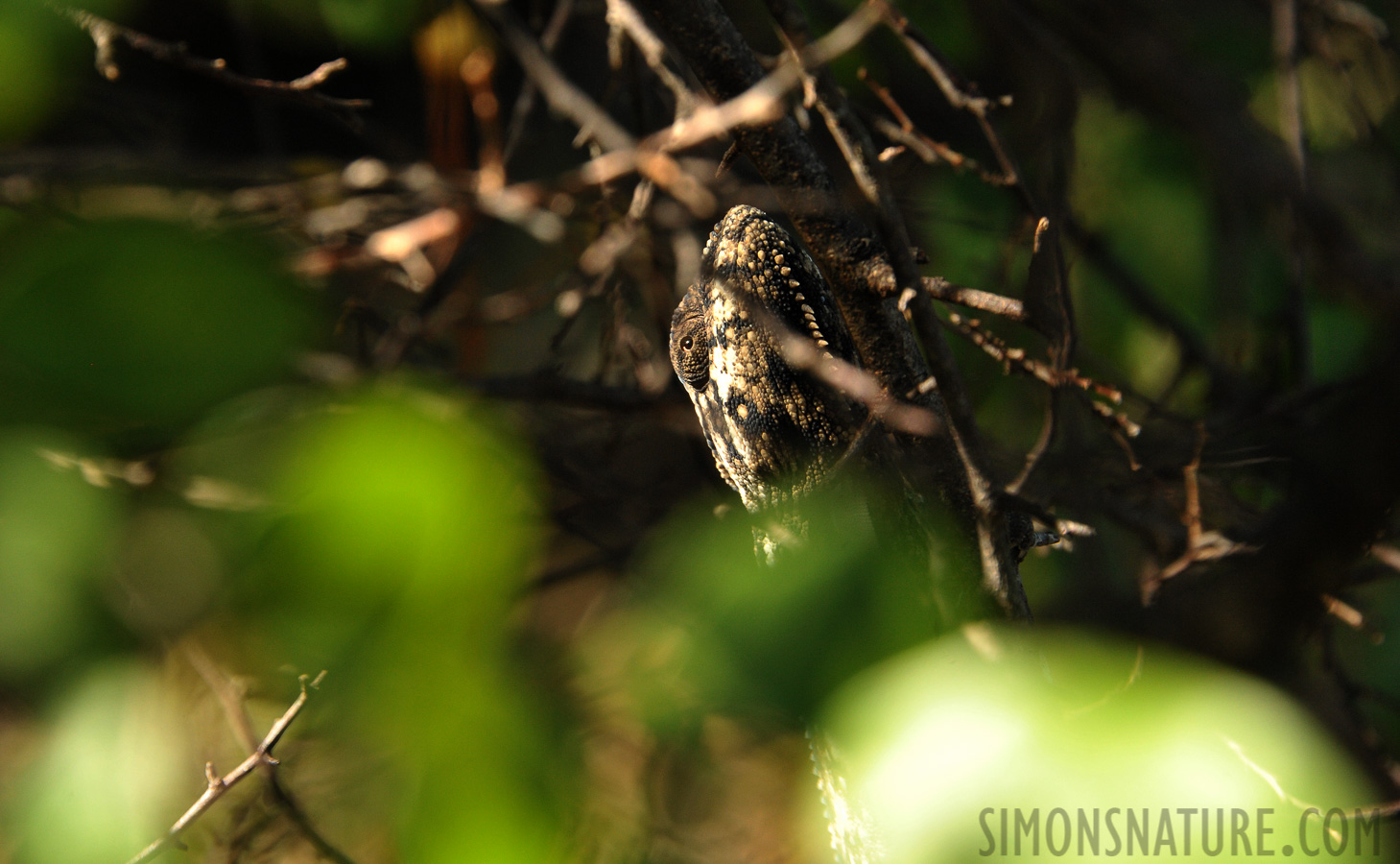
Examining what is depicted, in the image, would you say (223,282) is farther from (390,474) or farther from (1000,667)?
(1000,667)

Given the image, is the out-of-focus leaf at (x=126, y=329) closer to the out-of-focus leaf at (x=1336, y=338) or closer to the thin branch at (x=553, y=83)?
the thin branch at (x=553, y=83)

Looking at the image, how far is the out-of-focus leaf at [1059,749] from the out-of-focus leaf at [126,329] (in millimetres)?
274

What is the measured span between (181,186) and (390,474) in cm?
212

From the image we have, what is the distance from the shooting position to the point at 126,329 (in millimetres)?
273

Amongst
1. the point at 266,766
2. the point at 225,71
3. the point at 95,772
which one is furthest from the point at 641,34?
the point at 95,772

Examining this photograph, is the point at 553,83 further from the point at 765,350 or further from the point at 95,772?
the point at 95,772

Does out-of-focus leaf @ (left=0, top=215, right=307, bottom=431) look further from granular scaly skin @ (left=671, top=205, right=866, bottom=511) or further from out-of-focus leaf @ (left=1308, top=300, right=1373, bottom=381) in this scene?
out-of-focus leaf @ (left=1308, top=300, right=1373, bottom=381)

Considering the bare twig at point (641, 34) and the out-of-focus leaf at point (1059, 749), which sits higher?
the bare twig at point (641, 34)

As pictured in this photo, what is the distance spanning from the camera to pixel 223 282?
29 centimetres

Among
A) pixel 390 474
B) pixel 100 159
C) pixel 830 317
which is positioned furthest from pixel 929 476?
pixel 100 159

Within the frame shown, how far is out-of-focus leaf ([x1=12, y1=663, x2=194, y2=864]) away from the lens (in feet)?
1.09

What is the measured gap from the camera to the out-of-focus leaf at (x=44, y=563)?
35 cm

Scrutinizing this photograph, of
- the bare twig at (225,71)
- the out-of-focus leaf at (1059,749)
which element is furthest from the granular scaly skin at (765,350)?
the bare twig at (225,71)

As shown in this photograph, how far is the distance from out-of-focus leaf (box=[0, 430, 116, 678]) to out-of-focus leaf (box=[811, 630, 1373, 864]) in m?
0.35
